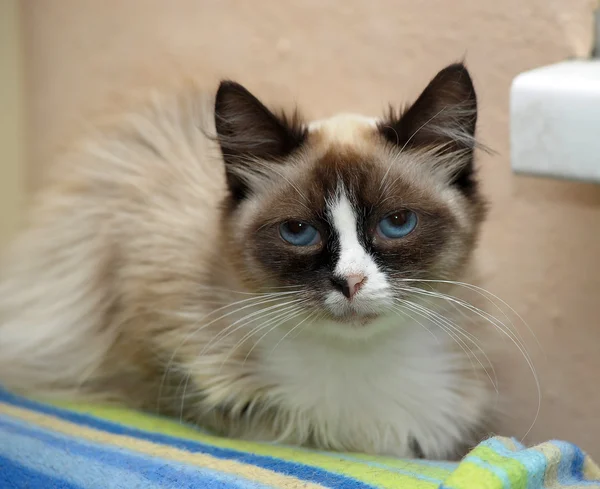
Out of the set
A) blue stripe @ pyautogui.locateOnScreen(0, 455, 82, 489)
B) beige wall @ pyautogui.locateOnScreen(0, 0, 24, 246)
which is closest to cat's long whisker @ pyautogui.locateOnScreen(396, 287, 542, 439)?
blue stripe @ pyautogui.locateOnScreen(0, 455, 82, 489)

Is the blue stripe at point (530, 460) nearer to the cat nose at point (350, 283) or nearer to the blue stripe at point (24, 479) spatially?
the cat nose at point (350, 283)

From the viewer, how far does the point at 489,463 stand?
36.8 inches

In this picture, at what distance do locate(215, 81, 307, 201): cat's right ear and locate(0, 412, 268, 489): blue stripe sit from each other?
0.43 m

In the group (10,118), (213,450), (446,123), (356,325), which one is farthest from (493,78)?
(10,118)

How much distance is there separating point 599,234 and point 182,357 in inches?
29.4

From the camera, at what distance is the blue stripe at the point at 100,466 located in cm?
104

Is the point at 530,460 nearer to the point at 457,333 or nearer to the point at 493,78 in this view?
the point at 457,333

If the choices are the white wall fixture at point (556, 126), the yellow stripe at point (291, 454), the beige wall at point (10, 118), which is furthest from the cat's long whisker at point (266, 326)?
the beige wall at point (10, 118)

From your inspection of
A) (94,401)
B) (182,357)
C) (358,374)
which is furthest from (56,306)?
(358,374)

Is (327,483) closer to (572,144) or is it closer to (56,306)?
(572,144)

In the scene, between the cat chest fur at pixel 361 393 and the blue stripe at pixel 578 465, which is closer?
the blue stripe at pixel 578 465

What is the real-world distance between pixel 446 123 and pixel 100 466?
67 cm

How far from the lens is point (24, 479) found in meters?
1.08

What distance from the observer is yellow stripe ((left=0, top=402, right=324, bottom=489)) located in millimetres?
1053
